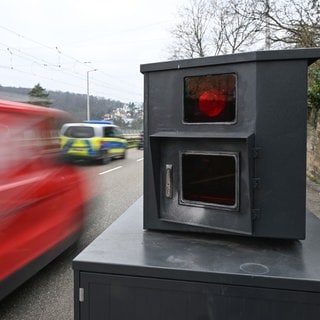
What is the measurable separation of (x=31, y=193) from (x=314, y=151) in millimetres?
8234

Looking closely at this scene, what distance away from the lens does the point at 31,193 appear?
3.43 m

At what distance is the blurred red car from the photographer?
3.12m

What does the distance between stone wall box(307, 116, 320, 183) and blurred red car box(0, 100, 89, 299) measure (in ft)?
23.2

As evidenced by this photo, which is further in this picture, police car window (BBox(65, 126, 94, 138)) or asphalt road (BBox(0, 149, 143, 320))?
police car window (BBox(65, 126, 94, 138))

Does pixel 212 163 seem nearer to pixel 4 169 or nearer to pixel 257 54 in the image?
pixel 257 54

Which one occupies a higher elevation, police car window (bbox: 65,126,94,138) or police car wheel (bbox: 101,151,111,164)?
police car window (bbox: 65,126,94,138)

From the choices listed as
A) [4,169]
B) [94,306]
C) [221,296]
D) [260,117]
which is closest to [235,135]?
[260,117]

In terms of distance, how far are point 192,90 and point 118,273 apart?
0.90m

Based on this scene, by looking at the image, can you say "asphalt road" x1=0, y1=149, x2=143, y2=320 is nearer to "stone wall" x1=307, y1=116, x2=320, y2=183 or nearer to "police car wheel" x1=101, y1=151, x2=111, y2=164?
"stone wall" x1=307, y1=116, x2=320, y2=183

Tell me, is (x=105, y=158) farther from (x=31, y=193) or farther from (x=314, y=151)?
(x=31, y=193)

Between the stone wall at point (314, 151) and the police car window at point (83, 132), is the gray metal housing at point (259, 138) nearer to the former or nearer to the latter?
the stone wall at point (314, 151)

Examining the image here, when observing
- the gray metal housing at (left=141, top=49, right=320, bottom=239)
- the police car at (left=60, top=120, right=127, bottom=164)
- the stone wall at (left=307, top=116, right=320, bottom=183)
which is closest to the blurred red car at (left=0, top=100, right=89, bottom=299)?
the gray metal housing at (left=141, top=49, right=320, bottom=239)

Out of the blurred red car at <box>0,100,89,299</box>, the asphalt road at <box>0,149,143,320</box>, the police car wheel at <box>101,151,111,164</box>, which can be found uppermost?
the blurred red car at <box>0,100,89,299</box>

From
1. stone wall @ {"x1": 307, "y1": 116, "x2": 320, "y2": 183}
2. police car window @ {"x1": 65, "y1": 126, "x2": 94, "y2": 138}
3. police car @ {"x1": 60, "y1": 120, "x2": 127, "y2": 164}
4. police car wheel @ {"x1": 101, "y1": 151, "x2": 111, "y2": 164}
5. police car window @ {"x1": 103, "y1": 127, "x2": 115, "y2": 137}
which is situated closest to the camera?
stone wall @ {"x1": 307, "y1": 116, "x2": 320, "y2": 183}
